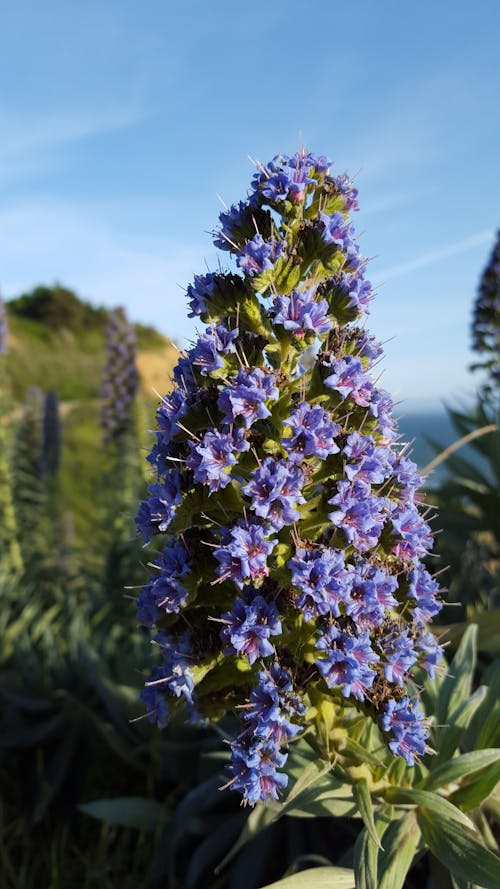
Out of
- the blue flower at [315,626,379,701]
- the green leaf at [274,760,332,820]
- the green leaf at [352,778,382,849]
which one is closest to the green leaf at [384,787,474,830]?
the green leaf at [352,778,382,849]

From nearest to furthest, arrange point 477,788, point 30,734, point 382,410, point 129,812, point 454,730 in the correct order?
point 382,410
point 477,788
point 454,730
point 129,812
point 30,734

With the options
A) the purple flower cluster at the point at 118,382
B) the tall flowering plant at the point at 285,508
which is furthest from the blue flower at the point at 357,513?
the purple flower cluster at the point at 118,382

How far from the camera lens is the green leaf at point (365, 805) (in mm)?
1821

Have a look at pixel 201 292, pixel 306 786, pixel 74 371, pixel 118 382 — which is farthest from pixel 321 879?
pixel 74 371

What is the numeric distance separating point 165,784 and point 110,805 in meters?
0.59

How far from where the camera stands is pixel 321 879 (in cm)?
207

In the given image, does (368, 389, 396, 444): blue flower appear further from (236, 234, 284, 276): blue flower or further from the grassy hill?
the grassy hill

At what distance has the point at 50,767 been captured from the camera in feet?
12.8

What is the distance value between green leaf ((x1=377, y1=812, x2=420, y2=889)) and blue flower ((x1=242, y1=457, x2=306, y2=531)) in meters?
1.00

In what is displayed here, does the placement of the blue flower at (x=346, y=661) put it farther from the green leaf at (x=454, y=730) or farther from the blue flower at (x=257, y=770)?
the green leaf at (x=454, y=730)

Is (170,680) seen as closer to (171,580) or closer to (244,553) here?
(171,580)

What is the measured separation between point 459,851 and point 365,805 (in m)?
0.28

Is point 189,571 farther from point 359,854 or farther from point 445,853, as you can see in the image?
point 445,853

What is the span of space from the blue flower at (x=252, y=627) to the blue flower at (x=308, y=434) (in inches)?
15.5
